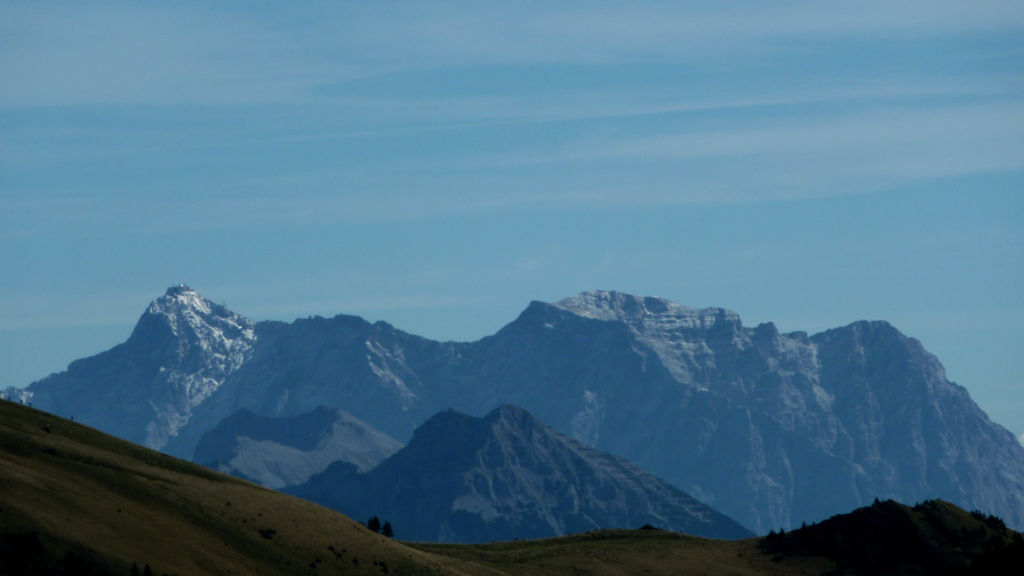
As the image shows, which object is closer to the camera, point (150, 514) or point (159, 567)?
point (159, 567)

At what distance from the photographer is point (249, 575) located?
7352 inches

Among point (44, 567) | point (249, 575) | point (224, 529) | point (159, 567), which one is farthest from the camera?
point (224, 529)

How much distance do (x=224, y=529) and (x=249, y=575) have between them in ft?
47.2

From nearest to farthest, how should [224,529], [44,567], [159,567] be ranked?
[44,567], [159,567], [224,529]

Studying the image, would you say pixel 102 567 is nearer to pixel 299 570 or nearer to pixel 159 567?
pixel 159 567

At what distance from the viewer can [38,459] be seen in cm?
19712

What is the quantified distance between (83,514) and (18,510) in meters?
10.0

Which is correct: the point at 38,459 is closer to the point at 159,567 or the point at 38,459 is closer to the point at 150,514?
the point at 150,514

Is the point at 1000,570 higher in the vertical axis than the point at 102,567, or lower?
higher

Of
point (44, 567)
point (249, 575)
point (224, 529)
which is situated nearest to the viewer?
point (44, 567)

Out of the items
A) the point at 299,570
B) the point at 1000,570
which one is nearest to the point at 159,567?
the point at 299,570

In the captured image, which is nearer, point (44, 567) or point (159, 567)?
point (44, 567)

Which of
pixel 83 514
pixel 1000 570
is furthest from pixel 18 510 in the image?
pixel 1000 570

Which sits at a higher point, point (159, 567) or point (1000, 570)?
Answer: point (1000, 570)
